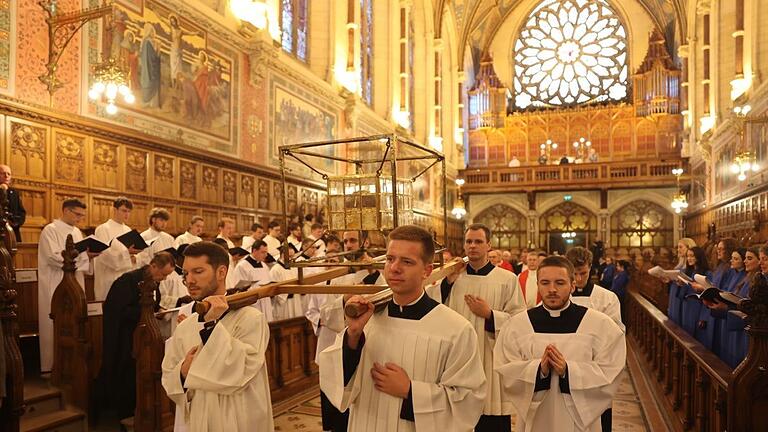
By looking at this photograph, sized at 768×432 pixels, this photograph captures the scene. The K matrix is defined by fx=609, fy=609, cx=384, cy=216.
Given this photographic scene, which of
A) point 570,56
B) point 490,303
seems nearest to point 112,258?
point 490,303

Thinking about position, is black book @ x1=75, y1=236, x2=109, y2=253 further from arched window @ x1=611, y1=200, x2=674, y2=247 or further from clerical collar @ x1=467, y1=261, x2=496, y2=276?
arched window @ x1=611, y1=200, x2=674, y2=247

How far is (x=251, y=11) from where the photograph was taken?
12.0 m

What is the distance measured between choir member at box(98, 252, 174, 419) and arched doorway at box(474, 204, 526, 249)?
962 inches

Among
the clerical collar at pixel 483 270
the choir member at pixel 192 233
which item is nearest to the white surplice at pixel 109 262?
the choir member at pixel 192 233

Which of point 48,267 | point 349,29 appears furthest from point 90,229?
point 349,29

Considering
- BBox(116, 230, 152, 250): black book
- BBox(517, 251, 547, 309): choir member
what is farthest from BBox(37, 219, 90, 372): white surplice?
BBox(517, 251, 547, 309): choir member

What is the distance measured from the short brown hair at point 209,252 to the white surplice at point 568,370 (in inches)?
70.0

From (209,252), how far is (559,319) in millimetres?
2130

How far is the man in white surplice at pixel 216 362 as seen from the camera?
3.22m

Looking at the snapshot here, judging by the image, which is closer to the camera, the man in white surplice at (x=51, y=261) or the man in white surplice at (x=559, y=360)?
the man in white surplice at (x=559, y=360)

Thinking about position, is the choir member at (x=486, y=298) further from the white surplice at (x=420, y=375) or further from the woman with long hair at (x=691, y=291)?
the woman with long hair at (x=691, y=291)

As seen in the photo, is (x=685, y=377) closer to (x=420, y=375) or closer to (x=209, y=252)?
(x=420, y=375)

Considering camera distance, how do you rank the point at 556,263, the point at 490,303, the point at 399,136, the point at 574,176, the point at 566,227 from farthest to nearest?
1. the point at 566,227
2. the point at 574,176
3. the point at 399,136
4. the point at 490,303
5. the point at 556,263

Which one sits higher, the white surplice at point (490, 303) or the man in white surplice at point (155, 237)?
the man in white surplice at point (155, 237)
